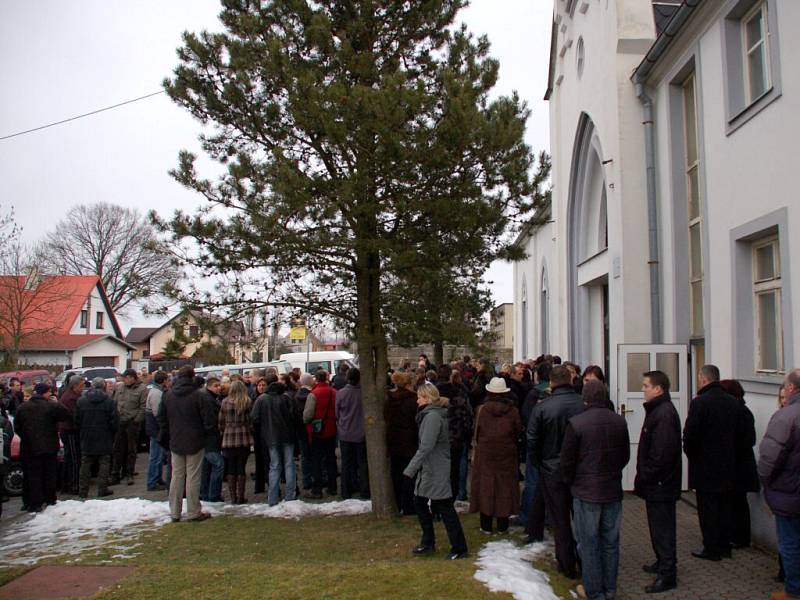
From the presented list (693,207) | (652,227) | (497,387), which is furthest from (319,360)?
(497,387)

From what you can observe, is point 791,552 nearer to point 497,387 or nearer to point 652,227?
point 497,387

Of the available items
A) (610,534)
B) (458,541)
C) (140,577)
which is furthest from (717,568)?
(140,577)

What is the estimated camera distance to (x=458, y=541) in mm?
6805

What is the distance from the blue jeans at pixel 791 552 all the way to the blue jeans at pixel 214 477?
24.3 ft

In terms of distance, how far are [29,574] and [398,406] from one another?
4433mm

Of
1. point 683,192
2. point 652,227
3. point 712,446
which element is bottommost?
point 712,446

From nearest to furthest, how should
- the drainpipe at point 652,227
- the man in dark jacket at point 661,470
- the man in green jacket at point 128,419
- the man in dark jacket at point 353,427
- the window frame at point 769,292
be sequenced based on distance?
1. the man in dark jacket at point 661,470
2. the window frame at point 769,292
3. the man in dark jacket at point 353,427
4. the drainpipe at point 652,227
5. the man in green jacket at point 128,419

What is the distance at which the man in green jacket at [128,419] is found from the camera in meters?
12.1

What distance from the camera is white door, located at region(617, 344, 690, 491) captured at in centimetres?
1005

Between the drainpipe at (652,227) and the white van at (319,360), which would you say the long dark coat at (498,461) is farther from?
the white van at (319,360)

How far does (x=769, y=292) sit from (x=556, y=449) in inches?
134

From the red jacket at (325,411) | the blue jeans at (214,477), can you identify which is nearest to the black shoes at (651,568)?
the red jacket at (325,411)

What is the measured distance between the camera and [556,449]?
6473 millimetres

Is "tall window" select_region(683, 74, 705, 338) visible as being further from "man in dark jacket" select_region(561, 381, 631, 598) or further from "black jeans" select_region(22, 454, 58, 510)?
"black jeans" select_region(22, 454, 58, 510)
